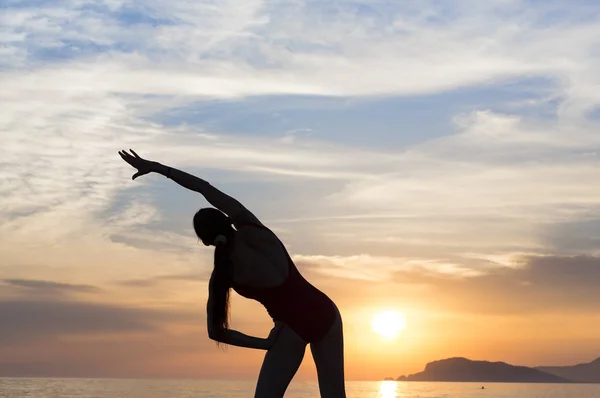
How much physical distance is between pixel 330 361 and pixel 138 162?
2101 millimetres

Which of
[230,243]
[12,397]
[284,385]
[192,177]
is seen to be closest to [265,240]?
[230,243]

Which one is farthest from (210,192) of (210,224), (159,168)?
(159,168)

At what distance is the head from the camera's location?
6184 mm

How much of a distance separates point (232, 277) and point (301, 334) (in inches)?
27.8

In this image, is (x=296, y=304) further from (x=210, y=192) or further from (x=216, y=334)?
(x=210, y=192)

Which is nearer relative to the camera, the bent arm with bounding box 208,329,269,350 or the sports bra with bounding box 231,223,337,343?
the bent arm with bounding box 208,329,269,350

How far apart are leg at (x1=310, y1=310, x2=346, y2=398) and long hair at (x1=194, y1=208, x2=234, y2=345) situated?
0.81 meters

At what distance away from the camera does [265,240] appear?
639 cm

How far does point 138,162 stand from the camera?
6.62 meters

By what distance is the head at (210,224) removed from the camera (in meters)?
6.18

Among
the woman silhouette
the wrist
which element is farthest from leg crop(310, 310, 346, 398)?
the wrist

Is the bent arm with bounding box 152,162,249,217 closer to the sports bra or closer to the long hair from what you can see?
the long hair

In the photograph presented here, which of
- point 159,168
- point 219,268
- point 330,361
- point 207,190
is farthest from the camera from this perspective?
point 330,361

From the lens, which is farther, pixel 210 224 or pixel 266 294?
pixel 266 294
